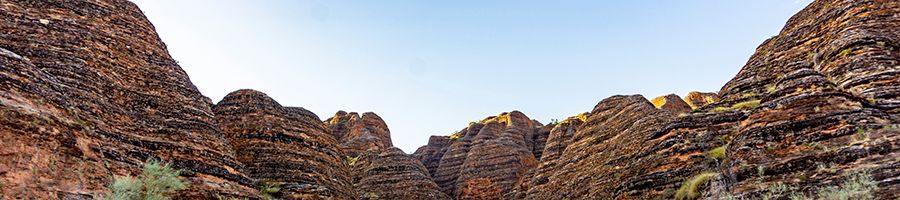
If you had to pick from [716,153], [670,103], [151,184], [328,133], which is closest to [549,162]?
[328,133]

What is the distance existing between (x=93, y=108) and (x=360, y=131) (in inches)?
1795

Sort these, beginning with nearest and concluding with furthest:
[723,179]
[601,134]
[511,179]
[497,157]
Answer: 1. [723,179]
2. [601,134]
3. [511,179]
4. [497,157]

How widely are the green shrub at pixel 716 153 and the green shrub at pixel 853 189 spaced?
6453mm

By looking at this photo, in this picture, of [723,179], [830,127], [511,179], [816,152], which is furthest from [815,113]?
[511,179]

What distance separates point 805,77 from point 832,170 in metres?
4.56

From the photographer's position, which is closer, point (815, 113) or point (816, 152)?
point (816, 152)

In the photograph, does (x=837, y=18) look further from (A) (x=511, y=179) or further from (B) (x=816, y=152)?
(A) (x=511, y=179)

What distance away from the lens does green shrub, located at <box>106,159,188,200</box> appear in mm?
15203

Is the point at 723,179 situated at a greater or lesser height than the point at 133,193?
greater

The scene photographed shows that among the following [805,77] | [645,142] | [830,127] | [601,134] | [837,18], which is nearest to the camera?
[830,127]

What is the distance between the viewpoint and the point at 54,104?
15.1m

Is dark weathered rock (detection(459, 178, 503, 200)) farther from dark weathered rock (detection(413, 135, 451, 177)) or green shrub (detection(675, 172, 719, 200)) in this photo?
green shrub (detection(675, 172, 719, 200))

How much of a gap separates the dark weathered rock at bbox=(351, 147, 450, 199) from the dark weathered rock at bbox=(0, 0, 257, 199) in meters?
16.7

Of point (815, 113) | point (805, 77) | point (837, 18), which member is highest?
point (837, 18)
